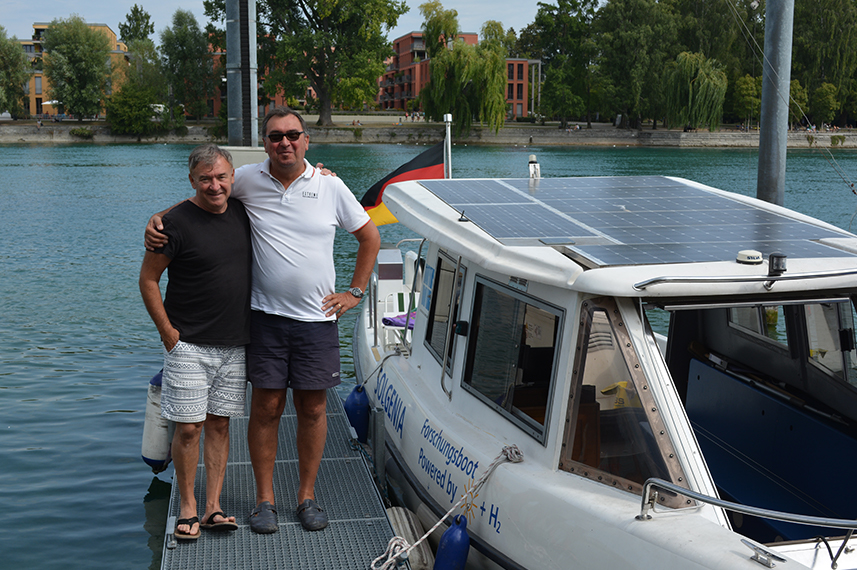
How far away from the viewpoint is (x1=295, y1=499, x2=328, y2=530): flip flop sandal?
4.68 meters

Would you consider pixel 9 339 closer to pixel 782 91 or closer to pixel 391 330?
pixel 391 330

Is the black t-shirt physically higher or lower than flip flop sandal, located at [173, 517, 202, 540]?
higher

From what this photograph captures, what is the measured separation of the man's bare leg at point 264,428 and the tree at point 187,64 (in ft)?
310

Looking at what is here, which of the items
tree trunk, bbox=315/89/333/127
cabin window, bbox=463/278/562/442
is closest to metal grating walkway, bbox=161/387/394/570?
cabin window, bbox=463/278/562/442

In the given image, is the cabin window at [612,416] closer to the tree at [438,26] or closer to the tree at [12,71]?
the tree at [438,26]

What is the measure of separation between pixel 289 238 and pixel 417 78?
400 ft

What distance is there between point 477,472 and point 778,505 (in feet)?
6.00

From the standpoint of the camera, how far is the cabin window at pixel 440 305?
209 inches

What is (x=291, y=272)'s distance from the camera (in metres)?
4.27

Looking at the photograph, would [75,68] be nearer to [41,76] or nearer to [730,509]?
[41,76]

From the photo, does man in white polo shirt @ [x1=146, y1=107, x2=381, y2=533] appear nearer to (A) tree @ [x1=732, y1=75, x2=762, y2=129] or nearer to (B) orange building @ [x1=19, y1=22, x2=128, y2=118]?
(A) tree @ [x1=732, y1=75, x2=762, y2=129]

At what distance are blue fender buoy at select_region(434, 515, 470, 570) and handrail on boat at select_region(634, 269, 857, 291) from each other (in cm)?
162

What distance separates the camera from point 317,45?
8012 centimetres

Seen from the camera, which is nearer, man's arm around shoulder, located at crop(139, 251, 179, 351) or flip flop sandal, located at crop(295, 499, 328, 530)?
man's arm around shoulder, located at crop(139, 251, 179, 351)
